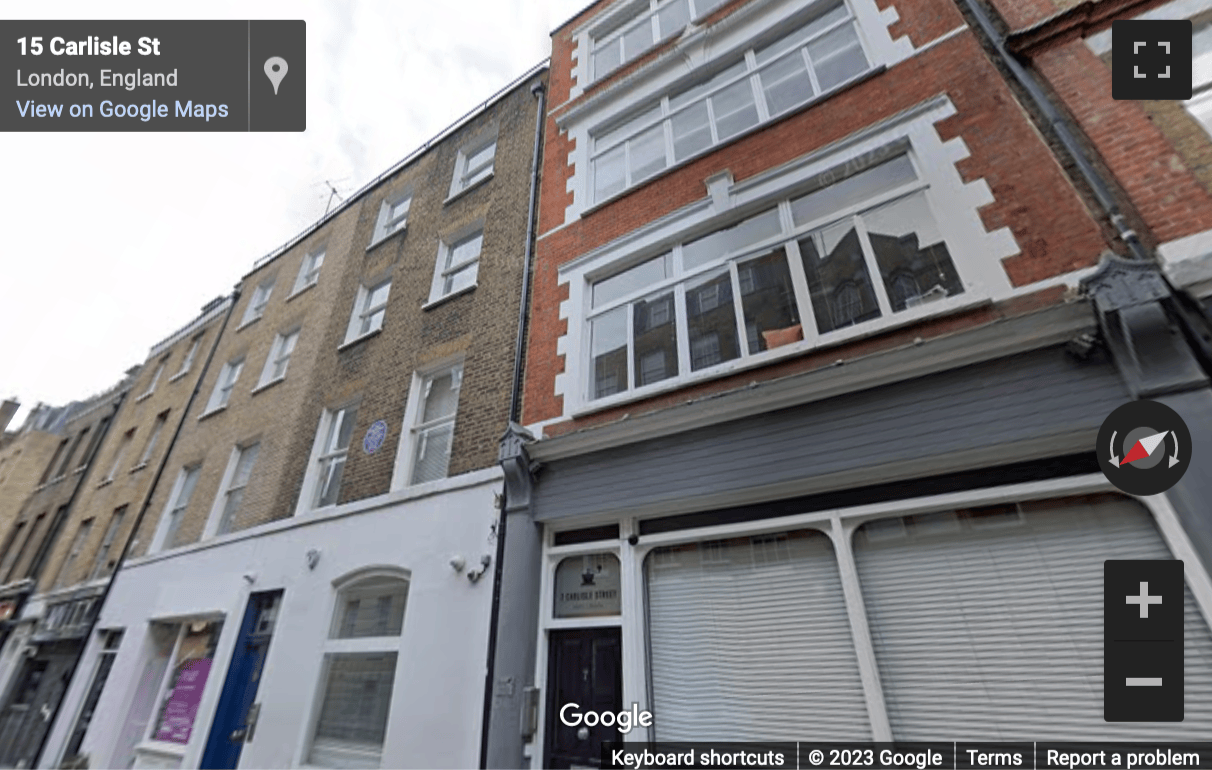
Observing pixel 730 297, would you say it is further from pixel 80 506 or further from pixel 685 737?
pixel 80 506

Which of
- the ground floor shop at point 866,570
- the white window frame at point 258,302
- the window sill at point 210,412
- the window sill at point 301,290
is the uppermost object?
the white window frame at point 258,302

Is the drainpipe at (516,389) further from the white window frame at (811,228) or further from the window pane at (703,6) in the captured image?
the window pane at (703,6)

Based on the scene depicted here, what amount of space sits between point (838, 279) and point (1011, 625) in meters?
3.58

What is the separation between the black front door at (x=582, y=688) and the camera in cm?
510

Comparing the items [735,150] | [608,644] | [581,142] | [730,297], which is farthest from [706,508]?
[581,142]

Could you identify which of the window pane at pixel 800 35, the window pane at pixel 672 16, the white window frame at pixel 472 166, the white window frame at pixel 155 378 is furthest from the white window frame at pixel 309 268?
the window pane at pixel 800 35

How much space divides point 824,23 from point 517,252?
6.00 m

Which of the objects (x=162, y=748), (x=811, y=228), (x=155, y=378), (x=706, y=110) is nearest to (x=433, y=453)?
(x=811, y=228)

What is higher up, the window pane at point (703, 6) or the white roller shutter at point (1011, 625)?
the window pane at point (703, 6)

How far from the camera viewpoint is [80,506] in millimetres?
16141

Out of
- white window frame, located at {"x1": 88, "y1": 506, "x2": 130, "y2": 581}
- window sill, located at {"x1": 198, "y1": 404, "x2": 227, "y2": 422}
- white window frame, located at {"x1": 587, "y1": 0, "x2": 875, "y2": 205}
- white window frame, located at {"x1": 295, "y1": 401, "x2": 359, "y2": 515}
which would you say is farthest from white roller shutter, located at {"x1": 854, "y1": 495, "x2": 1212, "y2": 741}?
white window frame, located at {"x1": 88, "y1": 506, "x2": 130, "y2": 581}

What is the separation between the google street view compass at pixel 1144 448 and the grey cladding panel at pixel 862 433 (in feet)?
0.39

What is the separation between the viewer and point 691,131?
8367 millimetres

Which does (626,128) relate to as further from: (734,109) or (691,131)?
(734,109)
